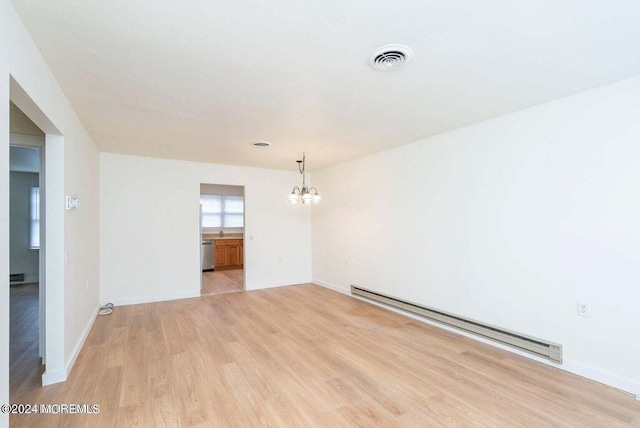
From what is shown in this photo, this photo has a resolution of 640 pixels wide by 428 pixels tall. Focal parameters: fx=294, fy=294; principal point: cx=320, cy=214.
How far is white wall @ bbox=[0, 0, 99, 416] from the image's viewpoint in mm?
1427

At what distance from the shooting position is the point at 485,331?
3.23 m

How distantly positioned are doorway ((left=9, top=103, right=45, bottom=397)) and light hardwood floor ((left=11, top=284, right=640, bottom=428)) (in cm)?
43

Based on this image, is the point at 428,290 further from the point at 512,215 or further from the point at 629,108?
the point at 629,108

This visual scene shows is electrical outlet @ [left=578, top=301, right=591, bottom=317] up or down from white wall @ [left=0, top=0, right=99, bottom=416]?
down

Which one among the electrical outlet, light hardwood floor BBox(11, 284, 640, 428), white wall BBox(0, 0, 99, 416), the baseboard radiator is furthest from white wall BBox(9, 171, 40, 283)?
the electrical outlet

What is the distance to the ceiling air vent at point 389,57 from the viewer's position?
6.18 ft

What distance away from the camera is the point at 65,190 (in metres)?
2.55

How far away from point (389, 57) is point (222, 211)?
7893mm

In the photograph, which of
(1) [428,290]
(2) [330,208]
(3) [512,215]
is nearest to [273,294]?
(2) [330,208]

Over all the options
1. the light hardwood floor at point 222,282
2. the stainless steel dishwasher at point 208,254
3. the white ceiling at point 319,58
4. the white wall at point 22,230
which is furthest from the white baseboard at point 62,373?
the white wall at point 22,230

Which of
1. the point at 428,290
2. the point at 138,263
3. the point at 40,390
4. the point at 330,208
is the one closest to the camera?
the point at 40,390

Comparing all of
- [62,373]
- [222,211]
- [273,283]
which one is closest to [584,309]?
[62,373]

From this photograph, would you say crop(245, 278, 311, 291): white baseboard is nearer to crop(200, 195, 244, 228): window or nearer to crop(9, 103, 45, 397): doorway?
crop(9, 103, 45, 397): doorway

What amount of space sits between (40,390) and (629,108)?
5.25 metres
